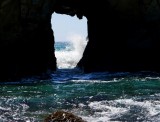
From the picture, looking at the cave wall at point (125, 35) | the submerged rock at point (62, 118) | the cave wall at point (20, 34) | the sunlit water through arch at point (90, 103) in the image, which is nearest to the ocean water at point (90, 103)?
the sunlit water through arch at point (90, 103)

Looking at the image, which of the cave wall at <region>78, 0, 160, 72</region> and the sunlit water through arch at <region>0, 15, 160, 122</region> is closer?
the sunlit water through arch at <region>0, 15, 160, 122</region>

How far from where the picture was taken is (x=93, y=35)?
38656mm

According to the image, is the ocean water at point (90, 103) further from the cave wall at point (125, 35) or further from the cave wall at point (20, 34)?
the cave wall at point (125, 35)

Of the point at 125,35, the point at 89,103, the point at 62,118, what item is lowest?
the point at 89,103

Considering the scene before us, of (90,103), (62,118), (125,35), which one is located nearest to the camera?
(62,118)

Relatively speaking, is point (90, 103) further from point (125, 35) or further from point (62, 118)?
point (125, 35)

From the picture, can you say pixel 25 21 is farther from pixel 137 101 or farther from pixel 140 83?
pixel 137 101

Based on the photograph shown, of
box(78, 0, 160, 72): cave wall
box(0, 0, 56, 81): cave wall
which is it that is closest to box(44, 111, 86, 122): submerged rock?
box(0, 0, 56, 81): cave wall

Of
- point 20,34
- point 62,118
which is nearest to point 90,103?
point 62,118

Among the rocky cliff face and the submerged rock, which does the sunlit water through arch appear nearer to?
the submerged rock

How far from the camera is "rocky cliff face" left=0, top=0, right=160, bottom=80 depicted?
94.0 feet

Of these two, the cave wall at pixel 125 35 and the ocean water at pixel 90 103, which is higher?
the cave wall at pixel 125 35

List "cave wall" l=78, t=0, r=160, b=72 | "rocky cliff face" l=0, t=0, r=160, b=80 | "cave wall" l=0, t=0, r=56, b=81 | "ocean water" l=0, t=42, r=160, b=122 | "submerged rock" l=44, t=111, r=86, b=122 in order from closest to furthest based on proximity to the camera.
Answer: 1. "submerged rock" l=44, t=111, r=86, b=122
2. "ocean water" l=0, t=42, r=160, b=122
3. "cave wall" l=0, t=0, r=56, b=81
4. "rocky cliff face" l=0, t=0, r=160, b=80
5. "cave wall" l=78, t=0, r=160, b=72

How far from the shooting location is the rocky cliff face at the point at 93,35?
28.6 metres
